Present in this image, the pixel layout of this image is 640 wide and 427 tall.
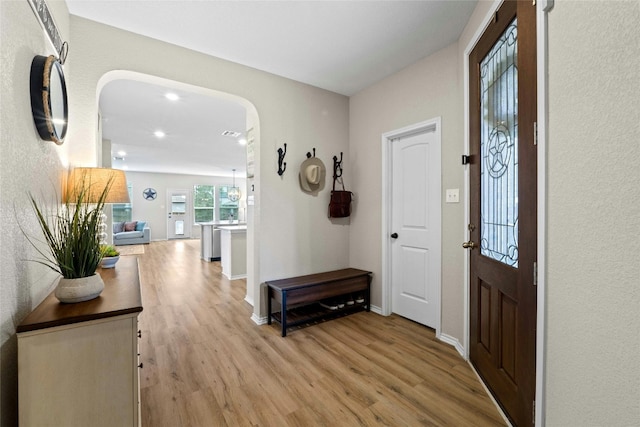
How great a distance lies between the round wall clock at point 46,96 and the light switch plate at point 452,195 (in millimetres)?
2710

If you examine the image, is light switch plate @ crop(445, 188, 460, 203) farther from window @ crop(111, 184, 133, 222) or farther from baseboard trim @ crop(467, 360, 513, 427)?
window @ crop(111, 184, 133, 222)

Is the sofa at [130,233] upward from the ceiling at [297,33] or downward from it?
downward

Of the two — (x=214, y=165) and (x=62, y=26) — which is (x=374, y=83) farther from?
(x=214, y=165)

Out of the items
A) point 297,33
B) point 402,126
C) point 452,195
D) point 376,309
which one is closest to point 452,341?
point 376,309

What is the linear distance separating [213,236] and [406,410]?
553 cm

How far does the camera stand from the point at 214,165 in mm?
8609

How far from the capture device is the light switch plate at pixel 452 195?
2316 mm

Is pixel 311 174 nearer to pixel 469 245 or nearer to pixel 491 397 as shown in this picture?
pixel 469 245

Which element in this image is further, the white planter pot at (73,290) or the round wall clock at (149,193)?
the round wall clock at (149,193)

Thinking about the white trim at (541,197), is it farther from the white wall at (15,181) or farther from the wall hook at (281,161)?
the wall hook at (281,161)

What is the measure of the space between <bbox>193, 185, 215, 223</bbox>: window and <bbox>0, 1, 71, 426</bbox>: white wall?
10361 millimetres

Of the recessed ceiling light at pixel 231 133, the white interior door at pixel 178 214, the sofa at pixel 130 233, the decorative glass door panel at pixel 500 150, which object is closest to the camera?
the decorative glass door panel at pixel 500 150

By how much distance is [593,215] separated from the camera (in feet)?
2.91

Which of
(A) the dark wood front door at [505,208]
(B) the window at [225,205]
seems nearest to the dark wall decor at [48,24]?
(A) the dark wood front door at [505,208]
